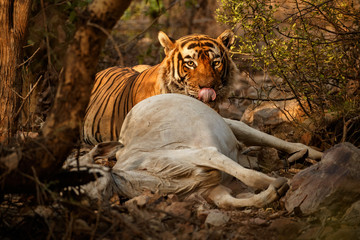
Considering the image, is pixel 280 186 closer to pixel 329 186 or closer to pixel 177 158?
pixel 329 186

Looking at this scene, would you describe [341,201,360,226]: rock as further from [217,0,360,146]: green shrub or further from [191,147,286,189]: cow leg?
[217,0,360,146]: green shrub

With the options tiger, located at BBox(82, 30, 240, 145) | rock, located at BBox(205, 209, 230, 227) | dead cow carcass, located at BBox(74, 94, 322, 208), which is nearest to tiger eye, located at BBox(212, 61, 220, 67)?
tiger, located at BBox(82, 30, 240, 145)

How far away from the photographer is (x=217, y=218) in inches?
130

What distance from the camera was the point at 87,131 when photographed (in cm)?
675

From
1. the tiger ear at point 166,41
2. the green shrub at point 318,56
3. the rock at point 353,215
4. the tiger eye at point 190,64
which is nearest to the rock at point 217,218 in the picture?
the rock at point 353,215

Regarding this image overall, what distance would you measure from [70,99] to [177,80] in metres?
3.22

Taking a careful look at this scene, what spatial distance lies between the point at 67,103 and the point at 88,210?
0.56m

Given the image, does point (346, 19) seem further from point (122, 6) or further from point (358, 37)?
point (122, 6)

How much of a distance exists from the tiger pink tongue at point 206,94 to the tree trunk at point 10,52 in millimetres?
1841

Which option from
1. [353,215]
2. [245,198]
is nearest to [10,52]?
[245,198]

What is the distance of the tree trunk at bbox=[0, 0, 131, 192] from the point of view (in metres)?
2.89

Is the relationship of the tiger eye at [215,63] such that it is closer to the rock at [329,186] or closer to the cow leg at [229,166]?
the cow leg at [229,166]

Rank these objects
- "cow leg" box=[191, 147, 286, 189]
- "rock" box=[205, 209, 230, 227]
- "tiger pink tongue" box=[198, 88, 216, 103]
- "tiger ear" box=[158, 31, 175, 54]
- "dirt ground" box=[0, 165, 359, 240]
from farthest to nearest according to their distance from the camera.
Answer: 1. "tiger ear" box=[158, 31, 175, 54]
2. "tiger pink tongue" box=[198, 88, 216, 103]
3. "cow leg" box=[191, 147, 286, 189]
4. "rock" box=[205, 209, 230, 227]
5. "dirt ground" box=[0, 165, 359, 240]

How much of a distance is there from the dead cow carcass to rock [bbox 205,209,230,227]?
31 cm
